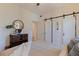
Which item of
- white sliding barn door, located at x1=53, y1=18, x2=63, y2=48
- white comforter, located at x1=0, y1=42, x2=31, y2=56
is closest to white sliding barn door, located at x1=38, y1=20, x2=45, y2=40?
white sliding barn door, located at x1=53, y1=18, x2=63, y2=48

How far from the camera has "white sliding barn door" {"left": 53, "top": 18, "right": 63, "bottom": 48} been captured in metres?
Result: 3.55

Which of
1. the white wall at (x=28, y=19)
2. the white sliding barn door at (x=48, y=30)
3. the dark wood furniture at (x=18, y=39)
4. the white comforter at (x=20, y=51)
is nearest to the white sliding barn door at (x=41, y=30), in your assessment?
the white sliding barn door at (x=48, y=30)

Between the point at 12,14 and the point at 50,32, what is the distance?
161cm

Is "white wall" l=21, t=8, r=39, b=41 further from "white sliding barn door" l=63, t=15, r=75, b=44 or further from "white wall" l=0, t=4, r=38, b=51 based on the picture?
"white sliding barn door" l=63, t=15, r=75, b=44

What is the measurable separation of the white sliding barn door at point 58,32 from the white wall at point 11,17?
0.81 metres

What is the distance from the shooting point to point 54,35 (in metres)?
3.67

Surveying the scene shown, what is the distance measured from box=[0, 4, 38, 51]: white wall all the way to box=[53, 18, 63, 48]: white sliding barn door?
2.65 feet

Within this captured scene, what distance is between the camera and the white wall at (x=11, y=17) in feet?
13.8

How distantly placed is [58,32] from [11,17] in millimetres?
1819

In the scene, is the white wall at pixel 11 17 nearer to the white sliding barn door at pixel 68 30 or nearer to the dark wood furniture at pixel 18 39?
the dark wood furniture at pixel 18 39

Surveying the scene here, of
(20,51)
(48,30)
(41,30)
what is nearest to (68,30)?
(48,30)

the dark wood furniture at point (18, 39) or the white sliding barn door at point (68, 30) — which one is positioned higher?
the white sliding barn door at point (68, 30)

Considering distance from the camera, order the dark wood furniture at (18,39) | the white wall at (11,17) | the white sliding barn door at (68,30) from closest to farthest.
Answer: the white sliding barn door at (68,30), the white wall at (11,17), the dark wood furniture at (18,39)

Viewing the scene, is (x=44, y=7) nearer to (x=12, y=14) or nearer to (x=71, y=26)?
(x=71, y=26)
